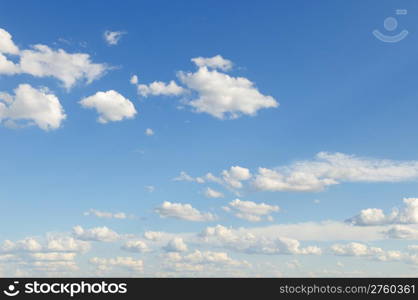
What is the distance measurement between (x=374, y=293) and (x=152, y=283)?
149ft

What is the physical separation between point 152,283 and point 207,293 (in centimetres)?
1143

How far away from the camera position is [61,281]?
125 meters

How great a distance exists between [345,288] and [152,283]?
3959cm

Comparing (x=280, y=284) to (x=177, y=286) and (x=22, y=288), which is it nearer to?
(x=177, y=286)

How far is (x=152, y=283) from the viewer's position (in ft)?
416

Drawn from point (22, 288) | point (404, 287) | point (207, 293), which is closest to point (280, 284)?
point (207, 293)

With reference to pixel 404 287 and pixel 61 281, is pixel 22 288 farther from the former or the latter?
A: pixel 404 287

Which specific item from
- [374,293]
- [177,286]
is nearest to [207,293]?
[177,286]

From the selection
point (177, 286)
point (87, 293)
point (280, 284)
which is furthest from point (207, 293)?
point (87, 293)

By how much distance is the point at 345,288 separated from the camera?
128125 millimetres

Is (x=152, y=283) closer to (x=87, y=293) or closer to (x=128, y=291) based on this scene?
(x=128, y=291)

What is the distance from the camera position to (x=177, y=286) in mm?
129250

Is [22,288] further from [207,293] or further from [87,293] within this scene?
[207,293]

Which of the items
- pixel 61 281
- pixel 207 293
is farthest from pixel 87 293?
pixel 207 293
